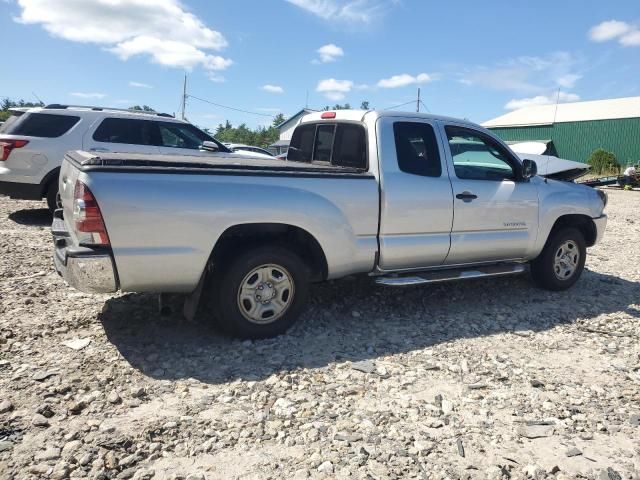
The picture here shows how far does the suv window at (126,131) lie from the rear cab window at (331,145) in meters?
3.71

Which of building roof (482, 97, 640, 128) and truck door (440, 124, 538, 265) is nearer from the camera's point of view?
truck door (440, 124, 538, 265)

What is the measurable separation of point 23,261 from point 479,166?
540cm

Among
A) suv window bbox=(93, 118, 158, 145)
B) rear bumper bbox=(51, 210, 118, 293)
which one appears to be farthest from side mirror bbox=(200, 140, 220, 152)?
rear bumper bbox=(51, 210, 118, 293)

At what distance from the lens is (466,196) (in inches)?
191

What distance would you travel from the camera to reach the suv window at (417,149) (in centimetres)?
461

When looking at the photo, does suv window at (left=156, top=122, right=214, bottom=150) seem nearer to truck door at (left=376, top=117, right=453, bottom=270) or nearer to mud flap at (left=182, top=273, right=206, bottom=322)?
truck door at (left=376, top=117, right=453, bottom=270)

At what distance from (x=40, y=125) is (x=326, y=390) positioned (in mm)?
7060

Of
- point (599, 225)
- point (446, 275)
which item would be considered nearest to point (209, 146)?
point (446, 275)

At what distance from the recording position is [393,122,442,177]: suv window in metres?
4.61

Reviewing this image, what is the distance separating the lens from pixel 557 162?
41.9ft

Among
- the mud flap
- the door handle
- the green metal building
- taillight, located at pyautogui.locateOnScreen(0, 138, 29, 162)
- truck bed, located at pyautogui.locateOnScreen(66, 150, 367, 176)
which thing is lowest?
the mud flap

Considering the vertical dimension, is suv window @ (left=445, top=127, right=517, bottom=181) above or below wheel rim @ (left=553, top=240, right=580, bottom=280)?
above

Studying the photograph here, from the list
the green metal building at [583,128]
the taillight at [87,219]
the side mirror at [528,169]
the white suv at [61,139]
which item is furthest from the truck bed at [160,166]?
the green metal building at [583,128]

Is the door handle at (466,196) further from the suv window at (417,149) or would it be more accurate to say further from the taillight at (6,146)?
the taillight at (6,146)
